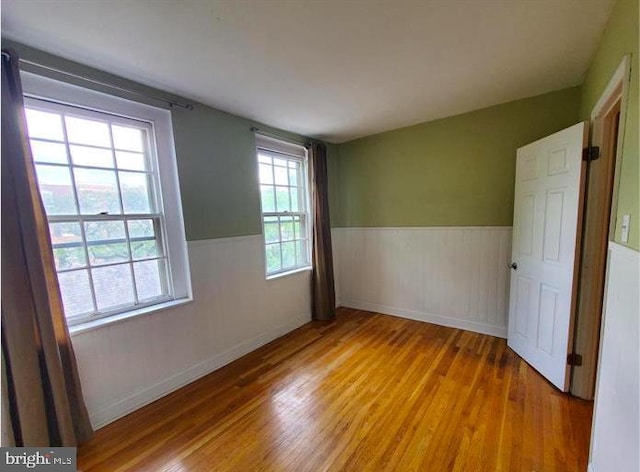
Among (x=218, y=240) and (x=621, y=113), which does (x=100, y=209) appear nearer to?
(x=218, y=240)

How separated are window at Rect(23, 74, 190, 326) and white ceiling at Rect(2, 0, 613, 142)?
0.91 feet

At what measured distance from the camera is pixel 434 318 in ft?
10.3

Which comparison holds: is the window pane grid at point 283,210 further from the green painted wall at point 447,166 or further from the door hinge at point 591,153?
the door hinge at point 591,153

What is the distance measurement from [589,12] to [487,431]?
2334 millimetres

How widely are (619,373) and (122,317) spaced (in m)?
2.57

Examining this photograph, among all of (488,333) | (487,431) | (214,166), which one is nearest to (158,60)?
(214,166)

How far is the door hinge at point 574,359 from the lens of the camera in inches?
71.6

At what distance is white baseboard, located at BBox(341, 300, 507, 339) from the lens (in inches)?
109

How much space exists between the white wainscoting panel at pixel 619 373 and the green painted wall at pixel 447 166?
5.57 feet

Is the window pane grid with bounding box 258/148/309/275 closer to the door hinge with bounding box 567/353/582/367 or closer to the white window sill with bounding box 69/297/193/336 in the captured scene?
the white window sill with bounding box 69/297/193/336

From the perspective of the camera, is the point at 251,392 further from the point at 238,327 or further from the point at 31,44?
the point at 31,44

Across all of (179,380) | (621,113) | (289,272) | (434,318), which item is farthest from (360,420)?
(621,113)

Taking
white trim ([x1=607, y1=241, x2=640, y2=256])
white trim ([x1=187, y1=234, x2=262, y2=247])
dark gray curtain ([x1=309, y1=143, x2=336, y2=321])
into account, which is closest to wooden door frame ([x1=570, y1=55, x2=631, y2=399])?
white trim ([x1=607, y1=241, x2=640, y2=256])

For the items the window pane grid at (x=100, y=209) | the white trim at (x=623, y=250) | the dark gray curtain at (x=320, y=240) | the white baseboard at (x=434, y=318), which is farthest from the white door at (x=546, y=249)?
the window pane grid at (x=100, y=209)
